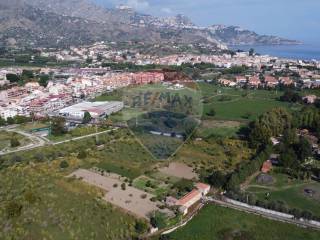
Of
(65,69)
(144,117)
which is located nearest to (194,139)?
(144,117)

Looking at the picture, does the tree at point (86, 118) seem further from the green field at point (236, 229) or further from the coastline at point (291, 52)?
the coastline at point (291, 52)

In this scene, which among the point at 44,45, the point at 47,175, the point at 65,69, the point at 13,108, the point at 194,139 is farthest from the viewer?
the point at 44,45

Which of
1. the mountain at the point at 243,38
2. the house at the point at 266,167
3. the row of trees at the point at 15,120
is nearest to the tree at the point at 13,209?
the house at the point at 266,167

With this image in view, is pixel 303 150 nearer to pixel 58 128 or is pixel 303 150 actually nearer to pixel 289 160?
pixel 289 160

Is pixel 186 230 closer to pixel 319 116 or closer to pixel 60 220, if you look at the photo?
pixel 60 220

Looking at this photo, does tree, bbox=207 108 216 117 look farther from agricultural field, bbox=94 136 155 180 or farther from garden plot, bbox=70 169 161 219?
garden plot, bbox=70 169 161 219

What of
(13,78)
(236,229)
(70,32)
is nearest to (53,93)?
(13,78)
